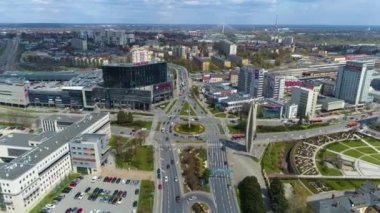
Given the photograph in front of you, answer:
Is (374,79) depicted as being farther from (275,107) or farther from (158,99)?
(158,99)

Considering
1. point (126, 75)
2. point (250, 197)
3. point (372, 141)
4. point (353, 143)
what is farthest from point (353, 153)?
point (126, 75)

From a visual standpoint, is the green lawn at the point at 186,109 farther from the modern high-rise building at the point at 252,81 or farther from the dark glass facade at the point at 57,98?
the dark glass facade at the point at 57,98

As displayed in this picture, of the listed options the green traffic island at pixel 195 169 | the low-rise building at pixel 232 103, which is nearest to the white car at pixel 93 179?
the green traffic island at pixel 195 169

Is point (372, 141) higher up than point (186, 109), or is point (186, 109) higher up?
point (372, 141)

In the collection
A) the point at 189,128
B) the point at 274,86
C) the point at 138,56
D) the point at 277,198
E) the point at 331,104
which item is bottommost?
the point at 189,128

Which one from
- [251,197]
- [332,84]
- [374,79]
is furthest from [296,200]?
[374,79]

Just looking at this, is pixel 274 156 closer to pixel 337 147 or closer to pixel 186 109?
pixel 337 147

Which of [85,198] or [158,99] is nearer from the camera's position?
[85,198]

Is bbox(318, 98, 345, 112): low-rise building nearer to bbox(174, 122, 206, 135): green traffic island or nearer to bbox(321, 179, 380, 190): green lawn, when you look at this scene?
bbox(174, 122, 206, 135): green traffic island

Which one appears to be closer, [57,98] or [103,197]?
[103,197]
